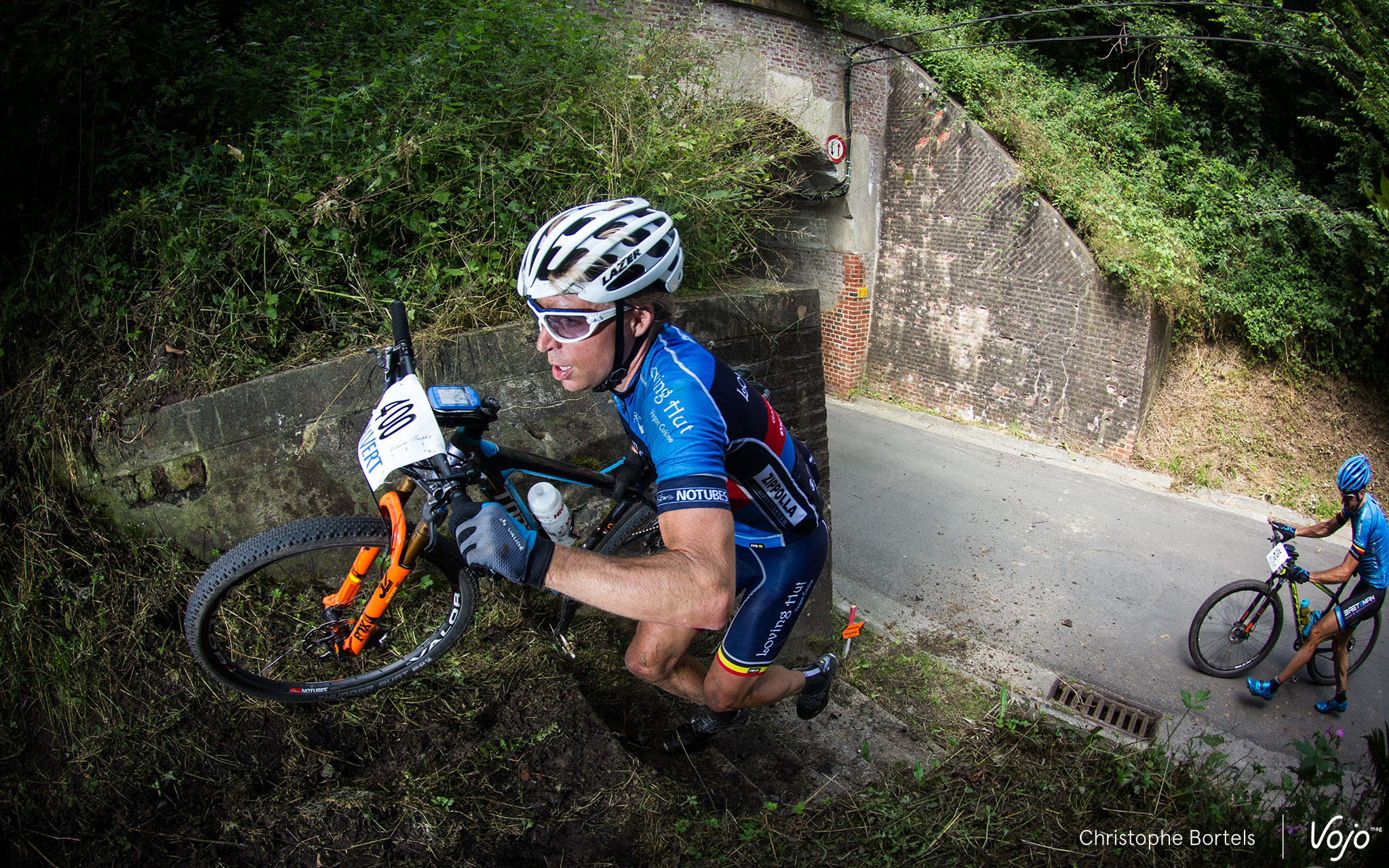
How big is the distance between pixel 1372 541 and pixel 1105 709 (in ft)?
8.58

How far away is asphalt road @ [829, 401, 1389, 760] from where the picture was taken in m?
5.74

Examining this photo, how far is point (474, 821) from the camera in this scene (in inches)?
103

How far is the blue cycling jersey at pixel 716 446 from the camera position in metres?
2.14

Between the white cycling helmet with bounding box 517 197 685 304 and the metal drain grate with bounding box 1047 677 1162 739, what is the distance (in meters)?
4.42

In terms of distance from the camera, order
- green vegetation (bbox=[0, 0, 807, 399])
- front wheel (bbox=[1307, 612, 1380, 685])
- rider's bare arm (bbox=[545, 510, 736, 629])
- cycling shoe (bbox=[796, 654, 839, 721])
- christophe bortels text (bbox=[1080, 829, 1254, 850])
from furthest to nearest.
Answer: front wheel (bbox=[1307, 612, 1380, 685]), cycling shoe (bbox=[796, 654, 839, 721]), green vegetation (bbox=[0, 0, 807, 399]), christophe bortels text (bbox=[1080, 829, 1254, 850]), rider's bare arm (bbox=[545, 510, 736, 629])

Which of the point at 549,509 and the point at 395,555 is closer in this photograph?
the point at 549,509

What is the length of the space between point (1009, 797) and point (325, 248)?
3961mm

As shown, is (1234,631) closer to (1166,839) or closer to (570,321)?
(1166,839)

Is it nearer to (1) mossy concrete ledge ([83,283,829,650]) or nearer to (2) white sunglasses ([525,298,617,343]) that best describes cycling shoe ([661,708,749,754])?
(1) mossy concrete ledge ([83,283,829,650])

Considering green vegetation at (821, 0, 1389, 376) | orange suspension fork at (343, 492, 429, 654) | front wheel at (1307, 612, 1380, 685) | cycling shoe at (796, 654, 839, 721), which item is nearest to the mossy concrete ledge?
orange suspension fork at (343, 492, 429, 654)

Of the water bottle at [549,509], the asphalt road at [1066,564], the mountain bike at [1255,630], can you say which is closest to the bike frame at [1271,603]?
the mountain bike at [1255,630]

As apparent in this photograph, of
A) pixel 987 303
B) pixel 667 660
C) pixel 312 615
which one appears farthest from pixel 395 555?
pixel 987 303

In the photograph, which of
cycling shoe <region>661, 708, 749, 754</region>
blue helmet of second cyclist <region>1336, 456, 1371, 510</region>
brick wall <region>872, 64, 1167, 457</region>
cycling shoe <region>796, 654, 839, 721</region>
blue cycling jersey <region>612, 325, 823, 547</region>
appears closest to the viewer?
blue cycling jersey <region>612, 325, 823, 547</region>

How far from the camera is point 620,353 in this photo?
8.19 ft
